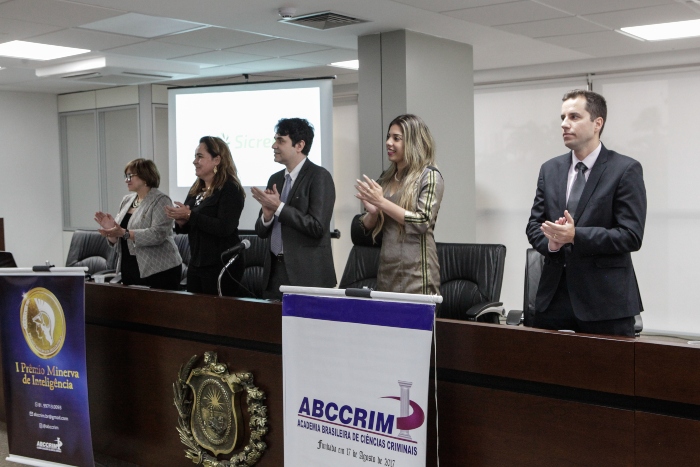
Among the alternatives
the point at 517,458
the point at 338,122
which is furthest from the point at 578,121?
the point at 338,122

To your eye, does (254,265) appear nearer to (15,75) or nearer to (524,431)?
(524,431)

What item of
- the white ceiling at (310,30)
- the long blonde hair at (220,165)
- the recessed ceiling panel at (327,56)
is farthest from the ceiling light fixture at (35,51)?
the long blonde hair at (220,165)

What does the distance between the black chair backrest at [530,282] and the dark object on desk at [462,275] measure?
5.2 inches

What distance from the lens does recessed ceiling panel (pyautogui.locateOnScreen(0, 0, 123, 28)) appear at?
14.4 ft

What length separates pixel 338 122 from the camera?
27.9 ft

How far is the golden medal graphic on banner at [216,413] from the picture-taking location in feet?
9.41

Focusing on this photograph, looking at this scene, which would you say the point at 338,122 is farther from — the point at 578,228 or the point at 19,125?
the point at 578,228

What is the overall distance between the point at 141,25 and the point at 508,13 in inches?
97.1

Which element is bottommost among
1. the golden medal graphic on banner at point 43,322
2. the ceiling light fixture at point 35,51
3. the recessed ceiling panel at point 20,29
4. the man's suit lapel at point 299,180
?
the golden medal graphic on banner at point 43,322

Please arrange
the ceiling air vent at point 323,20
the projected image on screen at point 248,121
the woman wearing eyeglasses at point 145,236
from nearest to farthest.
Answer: the woman wearing eyeglasses at point 145,236 → the ceiling air vent at point 323,20 → the projected image on screen at point 248,121

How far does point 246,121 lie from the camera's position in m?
6.57

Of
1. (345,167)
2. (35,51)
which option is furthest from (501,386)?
(345,167)

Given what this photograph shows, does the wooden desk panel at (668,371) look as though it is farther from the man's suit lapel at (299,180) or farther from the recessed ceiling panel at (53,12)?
the recessed ceiling panel at (53,12)

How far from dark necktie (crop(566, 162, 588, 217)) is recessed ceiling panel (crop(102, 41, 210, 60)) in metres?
4.12
